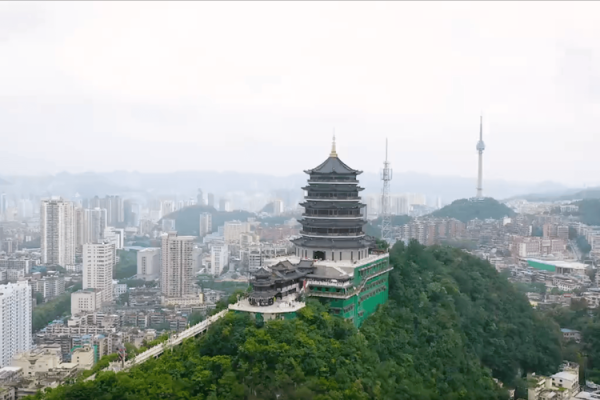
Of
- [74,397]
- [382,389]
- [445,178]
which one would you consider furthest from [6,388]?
[445,178]

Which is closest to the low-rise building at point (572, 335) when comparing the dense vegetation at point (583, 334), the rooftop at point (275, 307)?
the dense vegetation at point (583, 334)

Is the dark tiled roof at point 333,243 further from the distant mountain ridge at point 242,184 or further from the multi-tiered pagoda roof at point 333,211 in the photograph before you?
the distant mountain ridge at point 242,184

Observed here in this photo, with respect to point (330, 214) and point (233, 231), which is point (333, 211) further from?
point (233, 231)

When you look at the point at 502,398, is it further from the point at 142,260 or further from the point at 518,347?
the point at 142,260

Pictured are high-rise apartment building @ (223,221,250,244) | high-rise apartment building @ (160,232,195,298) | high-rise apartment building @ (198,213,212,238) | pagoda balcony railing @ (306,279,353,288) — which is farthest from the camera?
high-rise apartment building @ (198,213,212,238)

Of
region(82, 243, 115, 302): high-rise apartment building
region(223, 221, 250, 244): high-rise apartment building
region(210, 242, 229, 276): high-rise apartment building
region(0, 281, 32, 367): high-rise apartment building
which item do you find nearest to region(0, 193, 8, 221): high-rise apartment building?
region(223, 221, 250, 244): high-rise apartment building

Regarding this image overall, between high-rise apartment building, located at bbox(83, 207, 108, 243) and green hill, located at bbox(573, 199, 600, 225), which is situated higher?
green hill, located at bbox(573, 199, 600, 225)

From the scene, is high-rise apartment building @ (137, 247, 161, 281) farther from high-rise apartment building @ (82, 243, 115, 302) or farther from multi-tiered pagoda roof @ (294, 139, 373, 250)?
multi-tiered pagoda roof @ (294, 139, 373, 250)
